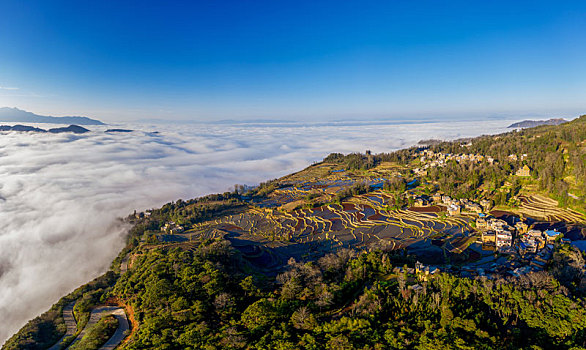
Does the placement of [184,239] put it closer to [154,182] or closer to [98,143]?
[154,182]

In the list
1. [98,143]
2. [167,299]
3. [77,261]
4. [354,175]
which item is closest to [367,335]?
[167,299]

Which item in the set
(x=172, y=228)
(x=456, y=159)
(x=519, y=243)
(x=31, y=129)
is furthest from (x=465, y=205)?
(x=31, y=129)

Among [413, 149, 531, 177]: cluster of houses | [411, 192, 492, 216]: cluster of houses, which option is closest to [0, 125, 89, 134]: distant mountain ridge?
[413, 149, 531, 177]: cluster of houses

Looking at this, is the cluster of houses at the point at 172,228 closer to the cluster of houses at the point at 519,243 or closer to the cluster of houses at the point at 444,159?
the cluster of houses at the point at 519,243

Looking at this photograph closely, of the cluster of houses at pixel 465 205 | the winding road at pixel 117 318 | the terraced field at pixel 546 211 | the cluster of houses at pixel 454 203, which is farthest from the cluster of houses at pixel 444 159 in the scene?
the winding road at pixel 117 318

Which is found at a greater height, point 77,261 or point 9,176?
point 9,176

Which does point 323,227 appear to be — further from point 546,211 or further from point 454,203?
point 546,211

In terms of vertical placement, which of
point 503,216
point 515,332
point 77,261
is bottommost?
point 77,261
